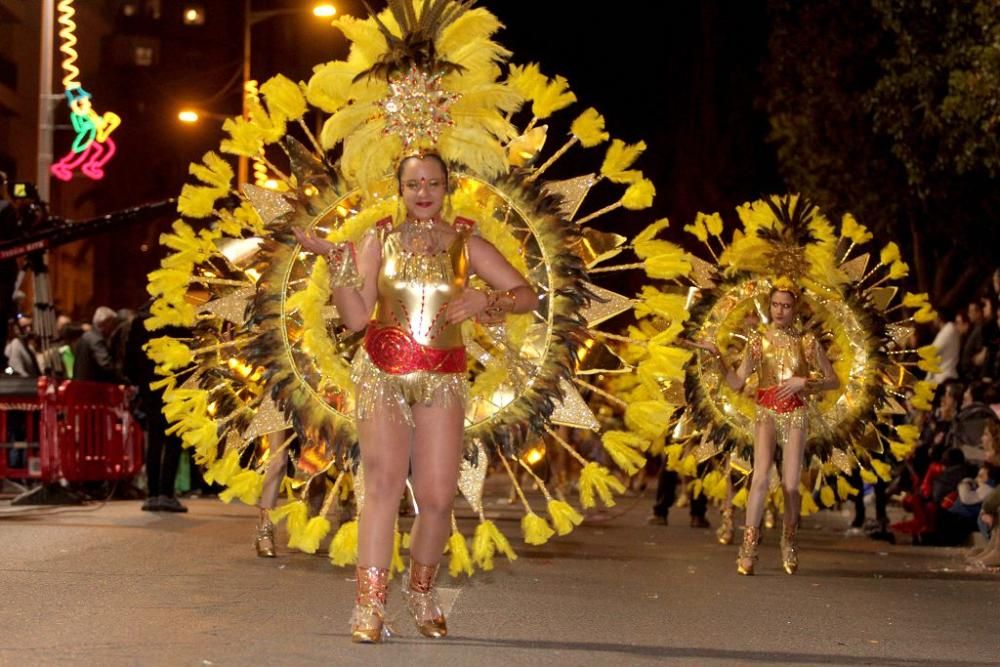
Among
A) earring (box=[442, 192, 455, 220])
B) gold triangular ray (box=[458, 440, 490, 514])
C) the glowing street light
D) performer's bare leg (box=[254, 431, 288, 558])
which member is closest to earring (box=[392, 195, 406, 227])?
earring (box=[442, 192, 455, 220])

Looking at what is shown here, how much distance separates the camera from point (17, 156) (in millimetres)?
40844

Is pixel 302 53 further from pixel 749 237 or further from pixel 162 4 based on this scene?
pixel 749 237

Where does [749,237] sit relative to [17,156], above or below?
below

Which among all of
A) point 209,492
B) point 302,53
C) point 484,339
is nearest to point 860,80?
point 209,492

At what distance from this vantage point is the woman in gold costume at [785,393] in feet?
40.5

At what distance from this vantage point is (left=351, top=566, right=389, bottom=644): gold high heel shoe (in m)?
7.50

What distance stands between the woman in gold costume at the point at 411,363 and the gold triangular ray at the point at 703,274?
6.96m

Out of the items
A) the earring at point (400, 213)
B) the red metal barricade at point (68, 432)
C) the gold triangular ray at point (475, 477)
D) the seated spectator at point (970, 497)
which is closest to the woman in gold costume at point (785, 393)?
the seated spectator at point (970, 497)

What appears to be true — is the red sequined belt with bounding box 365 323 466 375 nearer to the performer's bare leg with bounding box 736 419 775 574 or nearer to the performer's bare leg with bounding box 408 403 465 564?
the performer's bare leg with bounding box 408 403 465 564

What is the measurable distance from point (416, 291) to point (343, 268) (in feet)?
1.06

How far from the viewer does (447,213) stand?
26.5 feet

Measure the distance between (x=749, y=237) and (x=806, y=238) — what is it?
677 millimetres

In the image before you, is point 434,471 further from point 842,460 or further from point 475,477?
point 842,460

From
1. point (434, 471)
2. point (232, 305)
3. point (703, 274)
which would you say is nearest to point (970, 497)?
point (703, 274)
